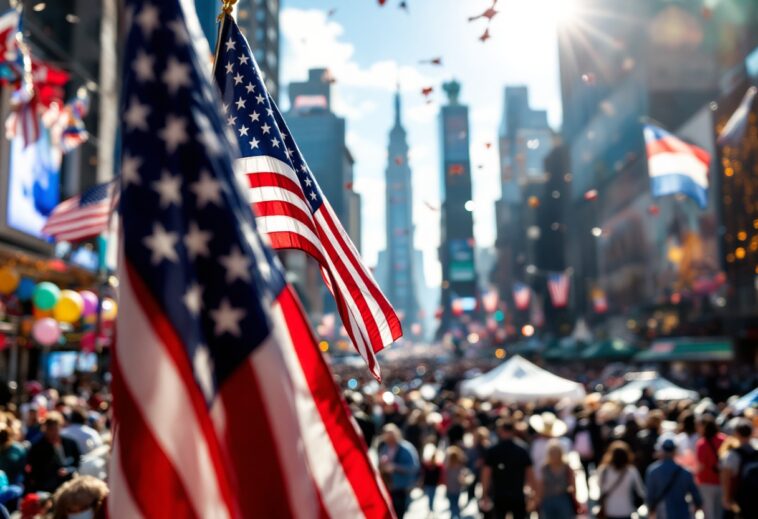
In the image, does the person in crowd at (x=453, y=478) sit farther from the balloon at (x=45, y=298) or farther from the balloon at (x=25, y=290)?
the balloon at (x=25, y=290)

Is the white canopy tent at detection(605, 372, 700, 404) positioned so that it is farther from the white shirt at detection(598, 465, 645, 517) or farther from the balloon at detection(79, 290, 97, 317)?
the balloon at detection(79, 290, 97, 317)

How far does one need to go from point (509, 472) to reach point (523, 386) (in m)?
9.66

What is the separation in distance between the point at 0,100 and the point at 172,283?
33017mm

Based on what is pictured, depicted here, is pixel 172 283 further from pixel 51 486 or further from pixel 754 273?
pixel 754 273

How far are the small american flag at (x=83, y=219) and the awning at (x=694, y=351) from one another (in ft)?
118

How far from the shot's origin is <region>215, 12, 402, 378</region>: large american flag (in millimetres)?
5246

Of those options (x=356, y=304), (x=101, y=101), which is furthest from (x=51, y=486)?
(x=101, y=101)

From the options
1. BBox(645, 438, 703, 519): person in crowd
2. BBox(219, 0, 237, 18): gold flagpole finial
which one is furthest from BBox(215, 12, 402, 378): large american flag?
BBox(645, 438, 703, 519): person in crowd

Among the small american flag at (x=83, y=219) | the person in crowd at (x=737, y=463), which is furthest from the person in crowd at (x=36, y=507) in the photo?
the small american flag at (x=83, y=219)

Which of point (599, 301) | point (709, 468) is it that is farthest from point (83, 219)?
point (599, 301)

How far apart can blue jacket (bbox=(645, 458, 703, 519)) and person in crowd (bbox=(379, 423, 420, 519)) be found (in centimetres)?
355

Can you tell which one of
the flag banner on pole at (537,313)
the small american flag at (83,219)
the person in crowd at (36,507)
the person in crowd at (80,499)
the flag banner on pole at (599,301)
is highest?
the small american flag at (83,219)

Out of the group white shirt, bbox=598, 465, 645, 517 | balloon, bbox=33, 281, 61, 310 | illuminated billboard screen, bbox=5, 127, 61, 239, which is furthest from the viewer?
illuminated billboard screen, bbox=5, 127, 61, 239

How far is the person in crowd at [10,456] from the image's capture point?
8969 millimetres
